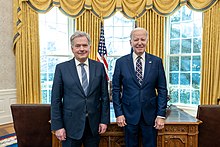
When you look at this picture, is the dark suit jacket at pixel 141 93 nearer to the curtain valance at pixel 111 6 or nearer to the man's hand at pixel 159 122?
the man's hand at pixel 159 122

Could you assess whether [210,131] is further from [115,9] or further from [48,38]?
[48,38]

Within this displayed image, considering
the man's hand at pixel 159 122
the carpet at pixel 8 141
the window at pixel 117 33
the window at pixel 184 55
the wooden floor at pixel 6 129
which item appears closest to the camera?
the man's hand at pixel 159 122

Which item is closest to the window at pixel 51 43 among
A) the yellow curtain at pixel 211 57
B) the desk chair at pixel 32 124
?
the desk chair at pixel 32 124

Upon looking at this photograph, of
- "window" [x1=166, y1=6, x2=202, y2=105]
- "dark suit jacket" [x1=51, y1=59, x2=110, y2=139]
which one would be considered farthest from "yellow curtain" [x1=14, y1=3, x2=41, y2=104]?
"window" [x1=166, y1=6, x2=202, y2=105]

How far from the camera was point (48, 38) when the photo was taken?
4.34 metres

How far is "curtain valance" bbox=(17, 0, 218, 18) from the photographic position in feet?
13.0

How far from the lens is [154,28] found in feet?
13.7

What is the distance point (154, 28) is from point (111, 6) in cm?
101

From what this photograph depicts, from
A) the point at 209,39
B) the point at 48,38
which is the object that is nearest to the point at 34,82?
the point at 48,38

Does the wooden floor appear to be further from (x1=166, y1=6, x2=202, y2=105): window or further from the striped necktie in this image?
(x1=166, y1=6, x2=202, y2=105): window

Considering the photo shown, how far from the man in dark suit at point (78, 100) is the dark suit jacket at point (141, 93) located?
0.67 feet

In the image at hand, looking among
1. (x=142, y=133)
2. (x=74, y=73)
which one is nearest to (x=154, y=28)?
(x=142, y=133)

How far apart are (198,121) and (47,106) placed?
5.30ft

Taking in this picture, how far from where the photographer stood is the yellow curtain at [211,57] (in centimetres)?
376
